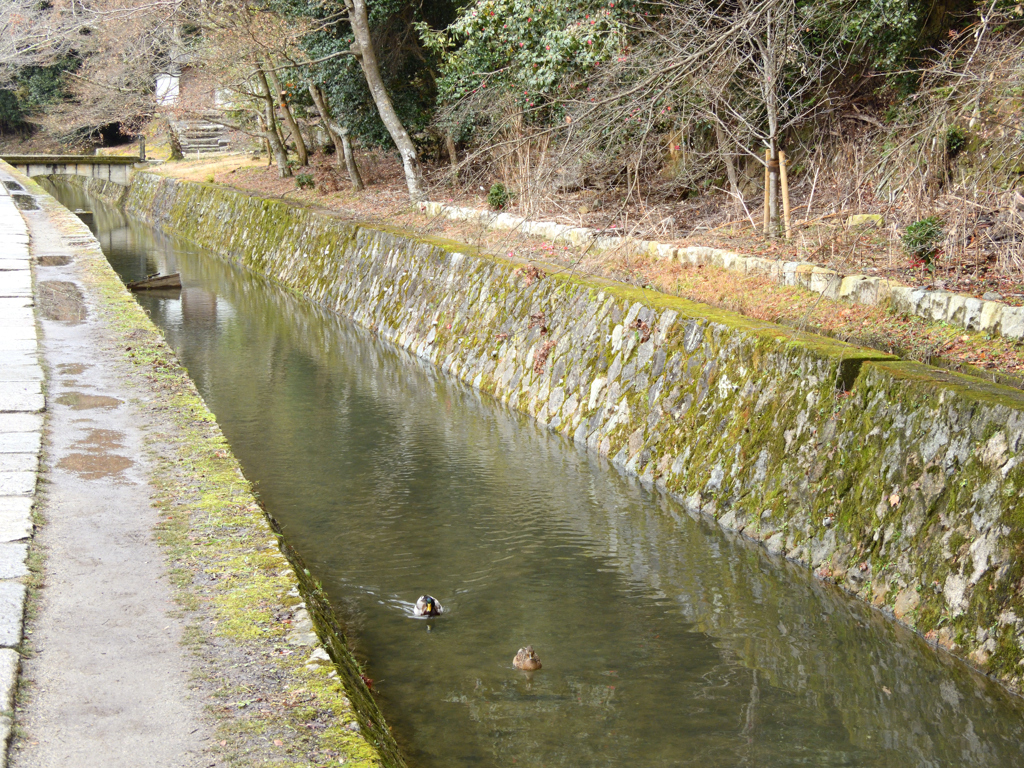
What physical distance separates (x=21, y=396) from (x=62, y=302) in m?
4.81

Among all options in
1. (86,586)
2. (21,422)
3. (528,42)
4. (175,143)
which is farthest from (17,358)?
(175,143)

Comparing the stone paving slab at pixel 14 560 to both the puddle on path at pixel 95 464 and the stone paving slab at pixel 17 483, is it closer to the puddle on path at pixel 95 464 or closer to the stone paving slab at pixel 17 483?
the stone paving slab at pixel 17 483

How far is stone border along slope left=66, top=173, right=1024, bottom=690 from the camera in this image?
19.8 feet

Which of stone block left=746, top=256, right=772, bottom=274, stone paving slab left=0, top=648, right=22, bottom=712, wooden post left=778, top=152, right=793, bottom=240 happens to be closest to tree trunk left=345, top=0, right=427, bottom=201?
wooden post left=778, top=152, right=793, bottom=240

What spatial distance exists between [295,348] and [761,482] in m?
10.1

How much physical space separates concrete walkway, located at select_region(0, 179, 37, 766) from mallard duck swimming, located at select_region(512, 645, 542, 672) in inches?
117

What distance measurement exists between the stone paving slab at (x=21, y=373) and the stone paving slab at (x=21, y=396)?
0.41 ft

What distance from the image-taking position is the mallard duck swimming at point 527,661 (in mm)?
6043

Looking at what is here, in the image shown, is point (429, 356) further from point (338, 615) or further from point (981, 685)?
point (981, 685)

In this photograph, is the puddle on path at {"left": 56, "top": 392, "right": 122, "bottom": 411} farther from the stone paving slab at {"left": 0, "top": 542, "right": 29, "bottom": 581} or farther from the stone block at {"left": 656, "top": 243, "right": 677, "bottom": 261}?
the stone block at {"left": 656, "top": 243, "right": 677, "bottom": 261}

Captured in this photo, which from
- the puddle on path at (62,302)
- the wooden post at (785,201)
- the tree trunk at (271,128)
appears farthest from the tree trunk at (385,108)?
the wooden post at (785,201)

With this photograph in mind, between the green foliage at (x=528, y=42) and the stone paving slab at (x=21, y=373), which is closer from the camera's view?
the stone paving slab at (x=21, y=373)

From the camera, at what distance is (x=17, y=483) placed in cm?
619

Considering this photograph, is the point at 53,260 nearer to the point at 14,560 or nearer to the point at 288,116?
the point at 288,116
